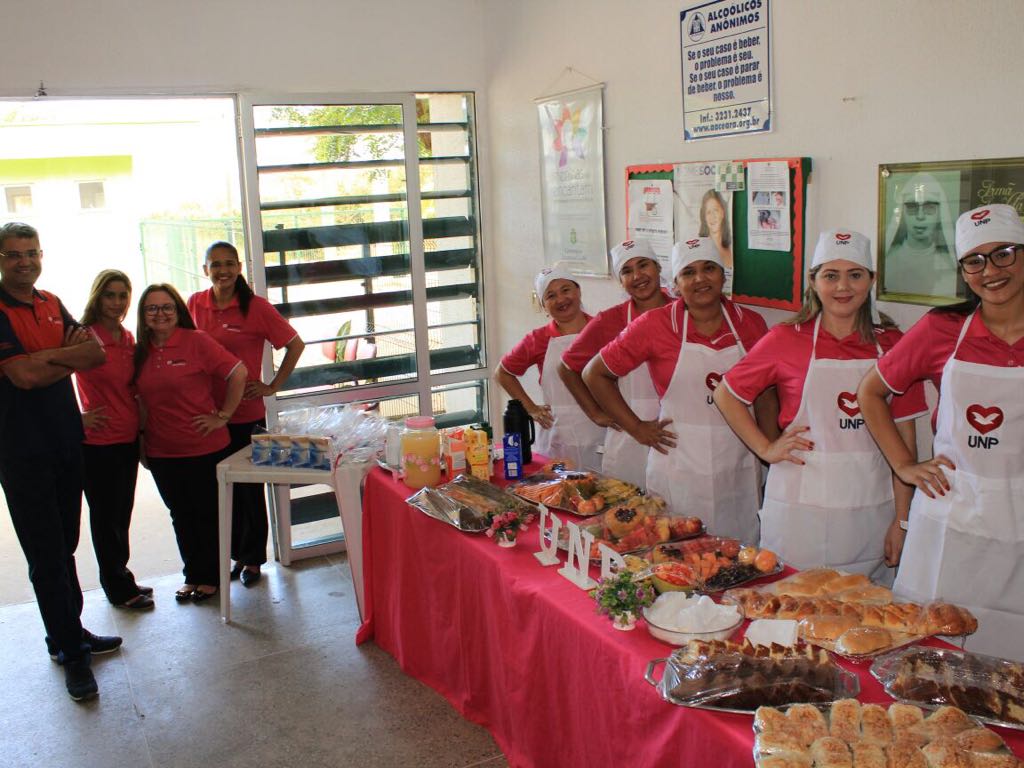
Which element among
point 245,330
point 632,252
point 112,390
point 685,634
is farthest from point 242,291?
point 685,634

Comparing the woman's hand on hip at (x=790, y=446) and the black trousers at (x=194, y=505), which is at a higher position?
the woman's hand on hip at (x=790, y=446)

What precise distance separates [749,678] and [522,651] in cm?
94

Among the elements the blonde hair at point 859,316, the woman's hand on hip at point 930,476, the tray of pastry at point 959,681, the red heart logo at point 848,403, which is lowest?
the tray of pastry at point 959,681

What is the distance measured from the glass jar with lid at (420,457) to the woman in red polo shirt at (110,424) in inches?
62.8

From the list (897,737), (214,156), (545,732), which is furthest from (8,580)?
(214,156)

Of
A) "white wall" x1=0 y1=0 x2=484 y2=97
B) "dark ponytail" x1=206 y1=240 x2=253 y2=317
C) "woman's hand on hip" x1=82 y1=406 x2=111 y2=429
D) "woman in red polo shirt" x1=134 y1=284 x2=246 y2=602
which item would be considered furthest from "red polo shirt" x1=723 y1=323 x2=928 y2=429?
"white wall" x1=0 y1=0 x2=484 y2=97

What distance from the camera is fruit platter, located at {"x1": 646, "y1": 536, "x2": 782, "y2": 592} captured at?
7.67ft

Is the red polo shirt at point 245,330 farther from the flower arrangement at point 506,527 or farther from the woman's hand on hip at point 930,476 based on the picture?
the woman's hand on hip at point 930,476

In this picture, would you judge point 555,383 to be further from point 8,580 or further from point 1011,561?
point 8,580

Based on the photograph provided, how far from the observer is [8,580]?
201 inches


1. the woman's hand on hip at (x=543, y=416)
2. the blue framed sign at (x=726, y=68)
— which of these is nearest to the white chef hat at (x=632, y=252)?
the blue framed sign at (x=726, y=68)

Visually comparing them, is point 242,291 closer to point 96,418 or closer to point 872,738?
point 96,418

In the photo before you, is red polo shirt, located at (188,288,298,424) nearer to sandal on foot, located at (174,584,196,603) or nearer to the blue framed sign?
sandal on foot, located at (174,584,196,603)

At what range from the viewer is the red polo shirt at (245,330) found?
466 centimetres
